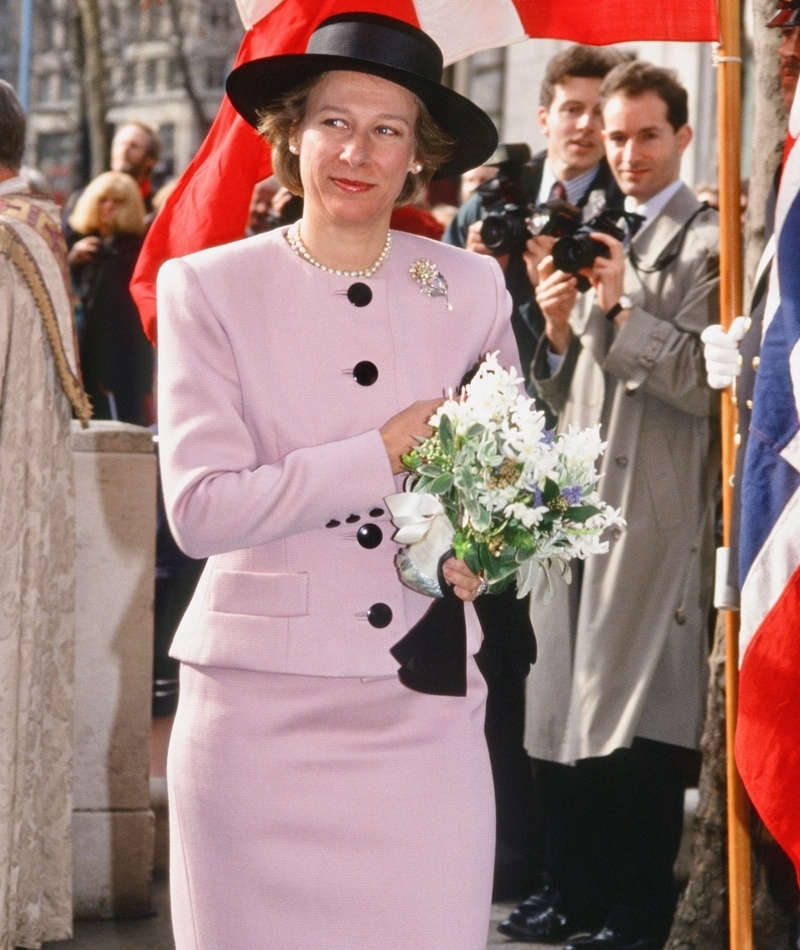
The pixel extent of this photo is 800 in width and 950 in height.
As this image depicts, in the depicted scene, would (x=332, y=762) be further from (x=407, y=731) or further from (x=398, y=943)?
(x=398, y=943)

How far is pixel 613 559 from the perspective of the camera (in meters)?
4.97

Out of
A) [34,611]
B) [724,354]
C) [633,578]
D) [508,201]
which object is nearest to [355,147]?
[724,354]

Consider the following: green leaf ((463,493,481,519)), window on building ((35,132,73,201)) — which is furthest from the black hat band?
window on building ((35,132,73,201))

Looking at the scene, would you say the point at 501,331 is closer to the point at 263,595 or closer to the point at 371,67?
the point at 371,67

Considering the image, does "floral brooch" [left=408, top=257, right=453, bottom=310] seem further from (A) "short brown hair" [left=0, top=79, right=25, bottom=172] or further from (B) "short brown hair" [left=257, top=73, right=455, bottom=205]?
(A) "short brown hair" [left=0, top=79, right=25, bottom=172]

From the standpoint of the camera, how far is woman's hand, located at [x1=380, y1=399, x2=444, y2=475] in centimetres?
280

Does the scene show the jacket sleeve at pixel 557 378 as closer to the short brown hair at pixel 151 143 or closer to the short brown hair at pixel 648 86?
the short brown hair at pixel 648 86

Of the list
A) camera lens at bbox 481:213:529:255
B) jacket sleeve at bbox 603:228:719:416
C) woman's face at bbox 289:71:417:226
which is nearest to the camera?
woman's face at bbox 289:71:417:226

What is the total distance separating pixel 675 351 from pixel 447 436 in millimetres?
2293

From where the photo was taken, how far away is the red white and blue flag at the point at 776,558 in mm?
3562

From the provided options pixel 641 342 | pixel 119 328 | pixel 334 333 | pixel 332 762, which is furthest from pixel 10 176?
pixel 119 328

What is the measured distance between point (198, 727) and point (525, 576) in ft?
2.02

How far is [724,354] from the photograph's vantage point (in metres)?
4.12

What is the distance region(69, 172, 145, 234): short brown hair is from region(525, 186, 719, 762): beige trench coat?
12.7ft
